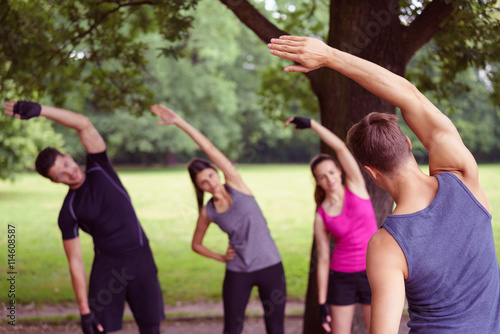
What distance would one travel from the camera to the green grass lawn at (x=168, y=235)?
8.05 m

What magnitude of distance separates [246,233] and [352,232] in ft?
2.67

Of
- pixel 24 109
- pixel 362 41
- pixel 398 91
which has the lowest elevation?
pixel 24 109

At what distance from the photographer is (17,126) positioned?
17.4 metres

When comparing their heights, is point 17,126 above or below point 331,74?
below

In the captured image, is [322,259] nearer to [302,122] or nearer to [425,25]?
[302,122]

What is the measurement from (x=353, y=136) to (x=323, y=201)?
7.14 feet

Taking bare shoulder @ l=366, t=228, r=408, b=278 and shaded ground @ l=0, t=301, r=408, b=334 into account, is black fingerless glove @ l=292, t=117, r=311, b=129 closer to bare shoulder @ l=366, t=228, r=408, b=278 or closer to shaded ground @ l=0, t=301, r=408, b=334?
bare shoulder @ l=366, t=228, r=408, b=278

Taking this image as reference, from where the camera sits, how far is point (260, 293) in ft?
12.9

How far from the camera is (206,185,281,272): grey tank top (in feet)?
12.9

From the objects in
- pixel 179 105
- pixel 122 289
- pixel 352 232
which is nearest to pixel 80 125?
pixel 122 289

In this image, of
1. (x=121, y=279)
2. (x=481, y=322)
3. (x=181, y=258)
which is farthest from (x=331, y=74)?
(x=181, y=258)

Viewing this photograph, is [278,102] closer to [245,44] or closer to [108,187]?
[108,187]

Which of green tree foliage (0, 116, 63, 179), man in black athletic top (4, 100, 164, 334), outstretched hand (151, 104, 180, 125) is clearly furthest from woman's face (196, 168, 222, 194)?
green tree foliage (0, 116, 63, 179)

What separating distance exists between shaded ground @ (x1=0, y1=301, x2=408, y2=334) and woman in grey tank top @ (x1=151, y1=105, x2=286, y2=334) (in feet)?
6.72
